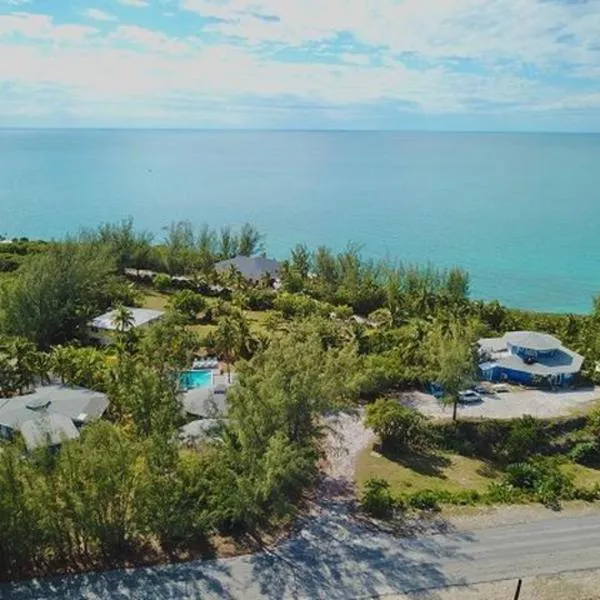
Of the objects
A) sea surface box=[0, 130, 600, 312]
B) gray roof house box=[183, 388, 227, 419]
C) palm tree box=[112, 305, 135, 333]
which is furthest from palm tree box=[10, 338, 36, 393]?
sea surface box=[0, 130, 600, 312]

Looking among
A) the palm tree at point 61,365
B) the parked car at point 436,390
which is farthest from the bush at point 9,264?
the parked car at point 436,390

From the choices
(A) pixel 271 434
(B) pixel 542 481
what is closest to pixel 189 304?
(A) pixel 271 434

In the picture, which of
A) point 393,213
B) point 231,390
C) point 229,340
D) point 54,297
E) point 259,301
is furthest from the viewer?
point 393,213

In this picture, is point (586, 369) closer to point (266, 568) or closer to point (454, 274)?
point (454, 274)

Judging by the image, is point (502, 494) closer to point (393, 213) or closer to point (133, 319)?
point (133, 319)

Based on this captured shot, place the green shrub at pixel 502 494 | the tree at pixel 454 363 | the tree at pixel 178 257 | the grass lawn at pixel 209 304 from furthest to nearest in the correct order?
the tree at pixel 178 257 < the grass lawn at pixel 209 304 < the tree at pixel 454 363 < the green shrub at pixel 502 494

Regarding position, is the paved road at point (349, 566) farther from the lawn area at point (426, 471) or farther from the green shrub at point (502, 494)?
the lawn area at point (426, 471)

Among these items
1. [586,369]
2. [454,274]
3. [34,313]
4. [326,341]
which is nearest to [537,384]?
[586,369]
